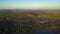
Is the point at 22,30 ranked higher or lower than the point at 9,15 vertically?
lower

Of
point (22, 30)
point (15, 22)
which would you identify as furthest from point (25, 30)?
point (15, 22)

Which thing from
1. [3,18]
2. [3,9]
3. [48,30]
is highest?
[3,9]

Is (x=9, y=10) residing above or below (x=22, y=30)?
above


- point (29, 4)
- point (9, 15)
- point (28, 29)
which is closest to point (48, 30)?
point (28, 29)

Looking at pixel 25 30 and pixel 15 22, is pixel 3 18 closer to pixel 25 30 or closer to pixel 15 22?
pixel 15 22

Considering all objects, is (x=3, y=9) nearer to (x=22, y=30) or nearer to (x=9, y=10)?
(x=9, y=10)

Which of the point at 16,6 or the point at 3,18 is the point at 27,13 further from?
the point at 3,18
